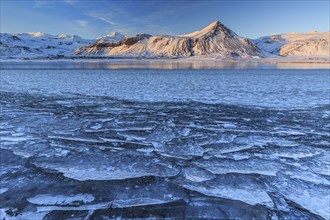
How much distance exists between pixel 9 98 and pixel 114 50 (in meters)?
154

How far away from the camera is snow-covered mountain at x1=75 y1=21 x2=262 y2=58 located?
133 metres

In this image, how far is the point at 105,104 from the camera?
286 inches

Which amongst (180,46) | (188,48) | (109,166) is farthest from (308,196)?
(180,46)

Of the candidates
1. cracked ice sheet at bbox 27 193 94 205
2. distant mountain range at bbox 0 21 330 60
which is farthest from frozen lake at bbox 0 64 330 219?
distant mountain range at bbox 0 21 330 60

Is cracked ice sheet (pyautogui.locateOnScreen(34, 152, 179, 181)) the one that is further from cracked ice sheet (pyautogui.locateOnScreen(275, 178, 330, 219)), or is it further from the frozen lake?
cracked ice sheet (pyautogui.locateOnScreen(275, 178, 330, 219))

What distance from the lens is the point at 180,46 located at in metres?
138

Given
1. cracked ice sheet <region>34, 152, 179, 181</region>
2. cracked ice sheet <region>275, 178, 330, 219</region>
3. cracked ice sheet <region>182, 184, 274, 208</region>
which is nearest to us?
cracked ice sheet <region>275, 178, 330, 219</region>

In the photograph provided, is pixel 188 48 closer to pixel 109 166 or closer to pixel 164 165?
pixel 164 165

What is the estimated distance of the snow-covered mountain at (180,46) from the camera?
436ft

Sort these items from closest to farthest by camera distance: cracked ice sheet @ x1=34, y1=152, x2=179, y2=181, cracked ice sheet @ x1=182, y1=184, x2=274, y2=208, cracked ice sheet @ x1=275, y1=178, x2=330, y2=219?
cracked ice sheet @ x1=275, y1=178, x2=330, y2=219 < cracked ice sheet @ x1=182, y1=184, x2=274, y2=208 < cracked ice sheet @ x1=34, y1=152, x2=179, y2=181

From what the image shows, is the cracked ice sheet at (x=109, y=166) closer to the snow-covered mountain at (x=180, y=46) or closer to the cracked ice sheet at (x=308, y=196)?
the cracked ice sheet at (x=308, y=196)

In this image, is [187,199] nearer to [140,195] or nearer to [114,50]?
[140,195]

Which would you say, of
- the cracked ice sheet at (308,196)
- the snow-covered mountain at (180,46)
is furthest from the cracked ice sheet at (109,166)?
the snow-covered mountain at (180,46)

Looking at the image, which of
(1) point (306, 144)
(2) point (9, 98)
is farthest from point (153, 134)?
(2) point (9, 98)
